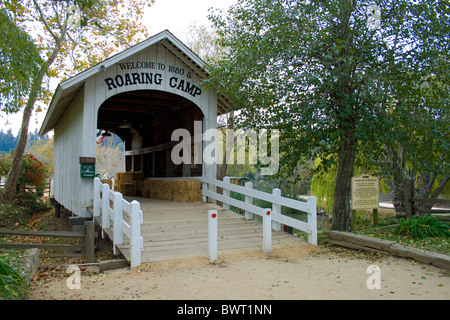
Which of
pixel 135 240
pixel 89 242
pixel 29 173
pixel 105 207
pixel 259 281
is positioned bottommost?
pixel 259 281

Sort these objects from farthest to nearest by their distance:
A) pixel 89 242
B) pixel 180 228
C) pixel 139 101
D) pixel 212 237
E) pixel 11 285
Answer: pixel 139 101
pixel 180 228
pixel 89 242
pixel 212 237
pixel 11 285

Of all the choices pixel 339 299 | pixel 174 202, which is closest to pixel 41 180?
pixel 174 202

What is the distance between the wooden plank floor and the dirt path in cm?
50

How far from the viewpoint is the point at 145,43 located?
9.48m

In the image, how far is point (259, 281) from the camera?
5.20 metres

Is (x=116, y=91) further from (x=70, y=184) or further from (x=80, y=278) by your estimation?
(x=80, y=278)

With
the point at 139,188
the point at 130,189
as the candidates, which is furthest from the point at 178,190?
the point at 130,189

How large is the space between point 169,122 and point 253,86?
6454 millimetres

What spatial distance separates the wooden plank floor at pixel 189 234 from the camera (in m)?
6.62

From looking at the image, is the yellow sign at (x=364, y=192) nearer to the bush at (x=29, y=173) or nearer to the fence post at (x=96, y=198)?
the fence post at (x=96, y=198)

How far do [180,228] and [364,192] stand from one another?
4.60 meters

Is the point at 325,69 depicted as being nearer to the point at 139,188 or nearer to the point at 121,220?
the point at 121,220

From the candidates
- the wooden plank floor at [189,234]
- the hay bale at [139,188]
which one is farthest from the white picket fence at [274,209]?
the hay bale at [139,188]

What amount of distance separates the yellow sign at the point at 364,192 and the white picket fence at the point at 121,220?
5291mm
